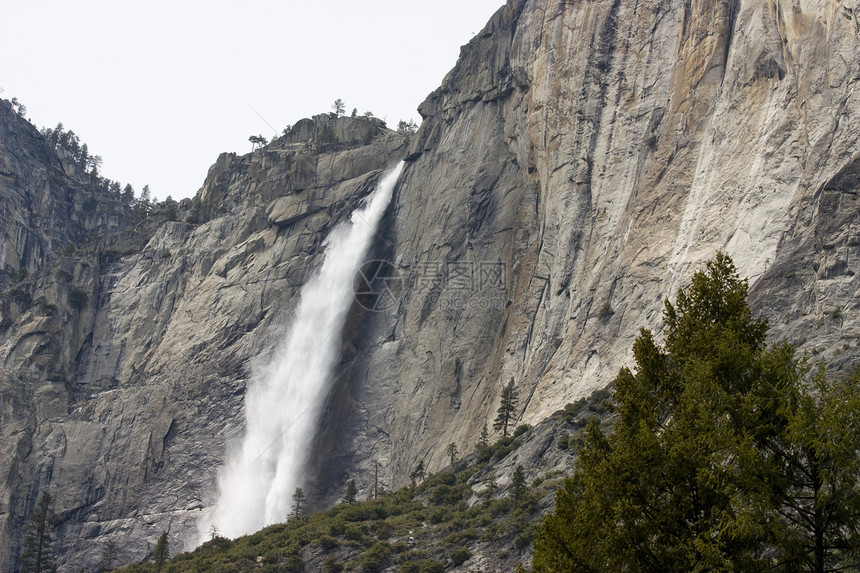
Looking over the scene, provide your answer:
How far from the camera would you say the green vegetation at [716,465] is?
12430mm

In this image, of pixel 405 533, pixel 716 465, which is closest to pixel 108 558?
pixel 405 533

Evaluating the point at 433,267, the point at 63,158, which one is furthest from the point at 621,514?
the point at 63,158

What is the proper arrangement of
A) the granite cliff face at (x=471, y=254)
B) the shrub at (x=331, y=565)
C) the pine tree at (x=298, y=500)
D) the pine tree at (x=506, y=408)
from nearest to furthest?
the shrub at (x=331, y=565)
the granite cliff face at (x=471, y=254)
the pine tree at (x=506, y=408)
the pine tree at (x=298, y=500)

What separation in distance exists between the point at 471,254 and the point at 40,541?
3677 cm

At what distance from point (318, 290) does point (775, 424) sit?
5693cm

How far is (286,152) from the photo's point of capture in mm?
81875

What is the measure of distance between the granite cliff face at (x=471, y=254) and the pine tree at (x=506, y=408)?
89 cm

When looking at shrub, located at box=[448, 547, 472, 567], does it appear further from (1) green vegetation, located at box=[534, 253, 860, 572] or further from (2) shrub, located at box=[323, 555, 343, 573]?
(1) green vegetation, located at box=[534, 253, 860, 572]

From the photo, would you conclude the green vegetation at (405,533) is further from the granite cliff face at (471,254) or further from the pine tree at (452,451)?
the granite cliff face at (471,254)

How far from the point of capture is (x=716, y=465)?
43.7 ft

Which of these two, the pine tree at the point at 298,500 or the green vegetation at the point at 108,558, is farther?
the green vegetation at the point at 108,558

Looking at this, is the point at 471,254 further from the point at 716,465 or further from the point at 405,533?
the point at 716,465

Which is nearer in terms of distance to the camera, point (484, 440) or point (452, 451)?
point (484, 440)

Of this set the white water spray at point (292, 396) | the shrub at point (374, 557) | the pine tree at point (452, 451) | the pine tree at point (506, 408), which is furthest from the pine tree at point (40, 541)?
the pine tree at point (506, 408)
